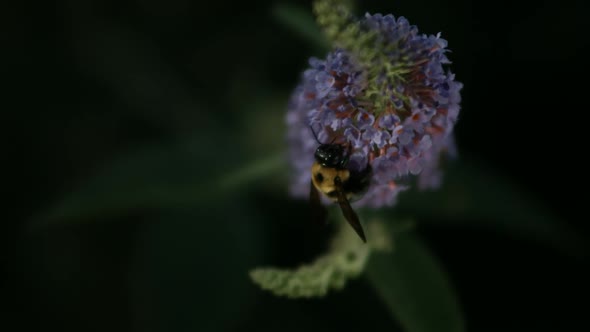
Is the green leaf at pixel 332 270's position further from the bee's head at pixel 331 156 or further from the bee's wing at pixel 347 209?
the bee's head at pixel 331 156

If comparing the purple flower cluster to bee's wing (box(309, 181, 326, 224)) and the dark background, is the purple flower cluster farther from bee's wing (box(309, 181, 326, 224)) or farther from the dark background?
the dark background

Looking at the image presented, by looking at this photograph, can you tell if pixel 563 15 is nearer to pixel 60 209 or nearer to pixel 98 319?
pixel 60 209

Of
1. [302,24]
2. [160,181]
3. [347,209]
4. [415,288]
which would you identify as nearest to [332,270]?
[347,209]

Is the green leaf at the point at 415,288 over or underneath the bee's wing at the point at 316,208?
underneath

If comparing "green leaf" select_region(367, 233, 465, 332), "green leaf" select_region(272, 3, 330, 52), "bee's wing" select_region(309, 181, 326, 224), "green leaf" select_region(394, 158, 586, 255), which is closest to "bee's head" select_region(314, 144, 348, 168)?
"bee's wing" select_region(309, 181, 326, 224)

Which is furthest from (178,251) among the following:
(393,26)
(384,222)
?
(393,26)

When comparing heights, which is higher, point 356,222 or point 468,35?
point 468,35

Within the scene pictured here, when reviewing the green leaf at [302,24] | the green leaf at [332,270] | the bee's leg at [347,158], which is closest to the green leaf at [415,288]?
the green leaf at [332,270]

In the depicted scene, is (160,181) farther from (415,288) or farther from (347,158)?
(415,288)
